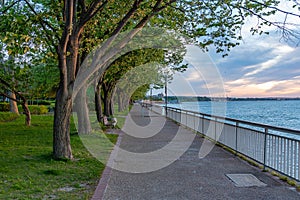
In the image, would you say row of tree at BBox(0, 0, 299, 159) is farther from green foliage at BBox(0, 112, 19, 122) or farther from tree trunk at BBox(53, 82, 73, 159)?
green foliage at BBox(0, 112, 19, 122)

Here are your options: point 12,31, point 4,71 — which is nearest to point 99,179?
point 12,31

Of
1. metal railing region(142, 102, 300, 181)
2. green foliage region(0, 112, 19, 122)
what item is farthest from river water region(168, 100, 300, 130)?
green foliage region(0, 112, 19, 122)

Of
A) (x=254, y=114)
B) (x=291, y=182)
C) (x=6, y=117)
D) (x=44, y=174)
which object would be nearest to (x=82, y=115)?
(x=44, y=174)

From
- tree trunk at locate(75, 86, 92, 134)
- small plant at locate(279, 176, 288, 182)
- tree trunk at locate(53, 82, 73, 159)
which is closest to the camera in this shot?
small plant at locate(279, 176, 288, 182)

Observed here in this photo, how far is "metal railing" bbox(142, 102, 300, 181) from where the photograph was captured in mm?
6406

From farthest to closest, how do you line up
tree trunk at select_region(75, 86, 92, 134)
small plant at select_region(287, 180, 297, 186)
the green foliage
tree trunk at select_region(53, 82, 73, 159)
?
the green foliage
tree trunk at select_region(75, 86, 92, 134)
tree trunk at select_region(53, 82, 73, 159)
small plant at select_region(287, 180, 297, 186)

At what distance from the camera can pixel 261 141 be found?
25.5ft

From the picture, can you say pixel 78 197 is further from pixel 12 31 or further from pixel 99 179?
pixel 12 31

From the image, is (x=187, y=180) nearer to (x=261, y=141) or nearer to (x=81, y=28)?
(x=261, y=141)

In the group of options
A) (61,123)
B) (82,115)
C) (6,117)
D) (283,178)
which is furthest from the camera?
(6,117)

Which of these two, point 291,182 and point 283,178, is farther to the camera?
point 283,178

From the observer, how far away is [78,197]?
17.9ft

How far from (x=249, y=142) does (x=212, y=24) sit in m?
3.94

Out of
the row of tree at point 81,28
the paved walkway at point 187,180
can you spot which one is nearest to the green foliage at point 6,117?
the row of tree at point 81,28
